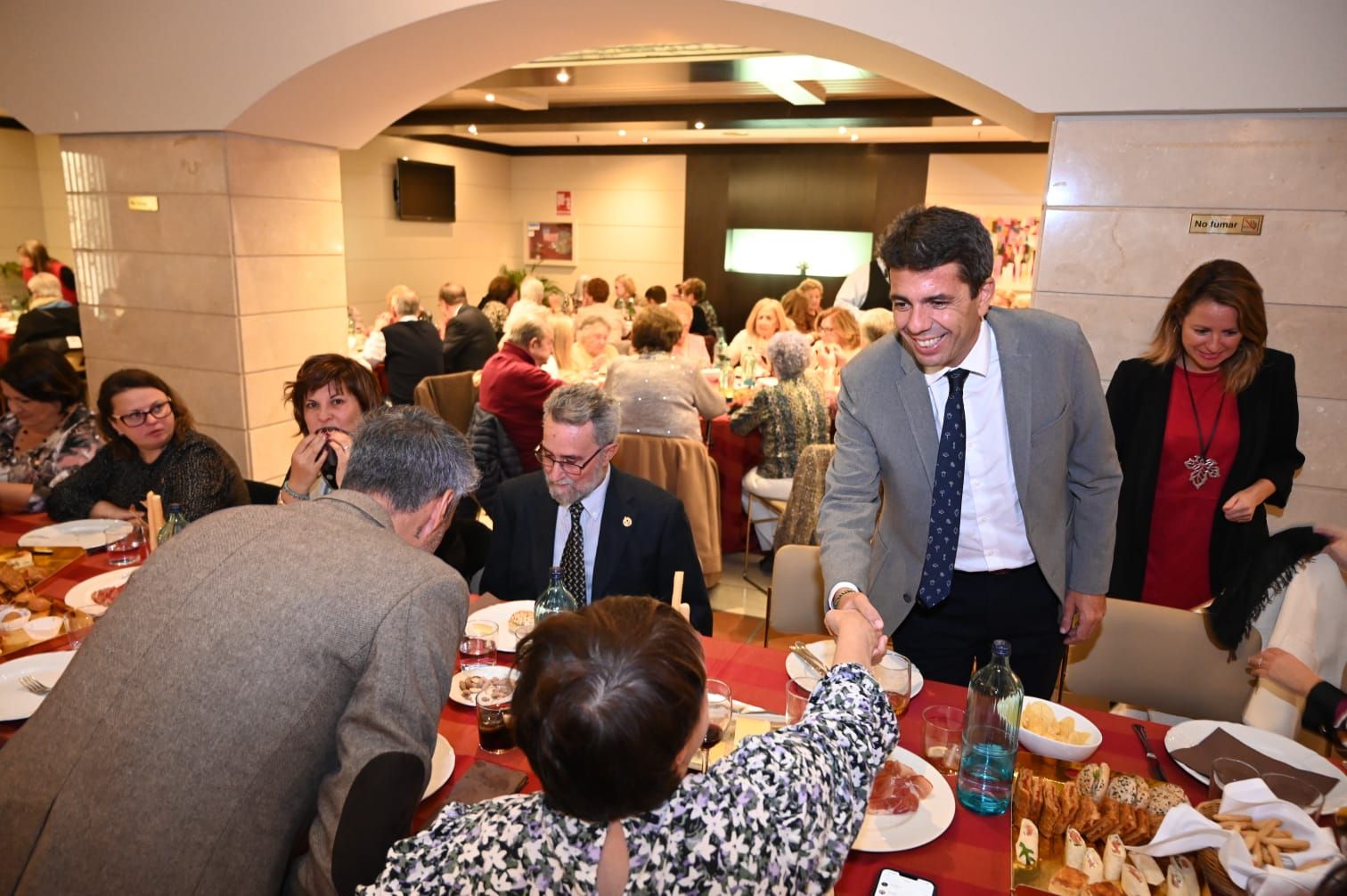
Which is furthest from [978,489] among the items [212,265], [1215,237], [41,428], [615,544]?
[212,265]

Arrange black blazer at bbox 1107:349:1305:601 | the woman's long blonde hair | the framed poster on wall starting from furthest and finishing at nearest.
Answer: the framed poster on wall, black blazer at bbox 1107:349:1305:601, the woman's long blonde hair

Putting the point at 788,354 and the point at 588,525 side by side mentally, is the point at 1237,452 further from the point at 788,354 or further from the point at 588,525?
the point at 788,354

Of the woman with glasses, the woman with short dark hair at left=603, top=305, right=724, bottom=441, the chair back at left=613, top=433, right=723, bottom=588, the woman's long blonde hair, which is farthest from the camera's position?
the woman with short dark hair at left=603, top=305, right=724, bottom=441

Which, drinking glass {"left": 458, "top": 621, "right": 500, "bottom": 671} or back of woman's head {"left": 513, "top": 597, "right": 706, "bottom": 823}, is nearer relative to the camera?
back of woman's head {"left": 513, "top": 597, "right": 706, "bottom": 823}

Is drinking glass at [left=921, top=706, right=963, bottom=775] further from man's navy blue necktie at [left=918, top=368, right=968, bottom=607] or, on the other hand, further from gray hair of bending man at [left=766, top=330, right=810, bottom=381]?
gray hair of bending man at [left=766, top=330, right=810, bottom=381]

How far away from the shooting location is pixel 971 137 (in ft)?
33.2

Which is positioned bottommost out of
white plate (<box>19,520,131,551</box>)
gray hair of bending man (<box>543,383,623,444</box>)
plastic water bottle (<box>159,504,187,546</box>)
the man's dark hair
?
white plate (<box>19,520,131,551</box>)

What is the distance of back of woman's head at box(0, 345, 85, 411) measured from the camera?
3434mm

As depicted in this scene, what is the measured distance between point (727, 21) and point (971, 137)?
704 centimetres

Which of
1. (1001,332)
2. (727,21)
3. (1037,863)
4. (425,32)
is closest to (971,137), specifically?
(727,21)

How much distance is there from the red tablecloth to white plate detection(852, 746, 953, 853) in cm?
366

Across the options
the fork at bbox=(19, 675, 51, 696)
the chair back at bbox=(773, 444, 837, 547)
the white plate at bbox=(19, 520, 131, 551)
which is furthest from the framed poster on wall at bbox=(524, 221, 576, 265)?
the fork at bbox=(19, 675, 51, 696)

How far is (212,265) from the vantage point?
5129mm

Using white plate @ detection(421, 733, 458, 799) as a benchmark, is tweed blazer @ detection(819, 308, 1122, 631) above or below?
Answer: above
